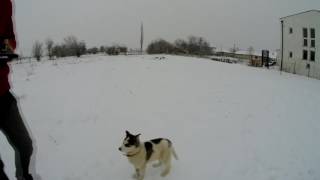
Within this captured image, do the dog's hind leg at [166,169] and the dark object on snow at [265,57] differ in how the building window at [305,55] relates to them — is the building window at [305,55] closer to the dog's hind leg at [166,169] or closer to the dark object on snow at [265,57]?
the dark object on snow at [265,57]

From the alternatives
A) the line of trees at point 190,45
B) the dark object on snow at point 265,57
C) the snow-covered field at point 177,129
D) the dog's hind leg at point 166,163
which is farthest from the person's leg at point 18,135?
the line of trees at point 190,45

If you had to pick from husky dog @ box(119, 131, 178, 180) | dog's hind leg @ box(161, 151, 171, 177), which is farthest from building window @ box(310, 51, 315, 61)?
dog's hind leg @ box(161, 151, 171, 177)

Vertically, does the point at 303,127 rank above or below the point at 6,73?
below

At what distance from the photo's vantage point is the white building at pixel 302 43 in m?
38.2

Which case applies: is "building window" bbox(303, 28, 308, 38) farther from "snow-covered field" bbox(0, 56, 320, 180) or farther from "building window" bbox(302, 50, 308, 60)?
"snow-covered field" bbox(0, 56, 320, 180)

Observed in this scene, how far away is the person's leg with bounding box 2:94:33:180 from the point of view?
3.27 metres

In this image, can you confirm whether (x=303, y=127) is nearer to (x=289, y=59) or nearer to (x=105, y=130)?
(x=105, y=130)

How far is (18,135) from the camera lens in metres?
3.36

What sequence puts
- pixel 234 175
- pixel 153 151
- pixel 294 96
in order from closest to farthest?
pixel 153 151 < pixel 234 175 < pixel 294 96

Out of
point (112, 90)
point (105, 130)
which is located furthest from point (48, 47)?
point (105, 130)

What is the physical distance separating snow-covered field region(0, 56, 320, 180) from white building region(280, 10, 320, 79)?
27068mm

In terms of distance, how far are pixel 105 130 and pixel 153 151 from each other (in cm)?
313

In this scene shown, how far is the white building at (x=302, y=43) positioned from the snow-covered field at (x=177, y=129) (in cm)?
2707

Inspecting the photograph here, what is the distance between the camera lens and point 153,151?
5477 mm
